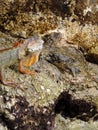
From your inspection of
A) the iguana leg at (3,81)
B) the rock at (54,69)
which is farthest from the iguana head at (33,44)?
the iguana leg at (3,81)

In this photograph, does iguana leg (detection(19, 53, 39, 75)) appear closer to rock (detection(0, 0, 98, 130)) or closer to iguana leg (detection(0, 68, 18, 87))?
rock (detection(0, 0, 98, 130))

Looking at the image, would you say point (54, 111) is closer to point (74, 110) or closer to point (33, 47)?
point (74, 110)

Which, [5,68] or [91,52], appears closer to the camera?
[5,68]

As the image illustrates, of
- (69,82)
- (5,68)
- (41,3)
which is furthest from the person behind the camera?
(41,3)

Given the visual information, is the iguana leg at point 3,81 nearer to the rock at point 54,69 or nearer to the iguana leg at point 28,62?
the rock at point 54,69

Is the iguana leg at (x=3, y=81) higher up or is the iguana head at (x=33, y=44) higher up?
the iguana head at (x=33, y=44)

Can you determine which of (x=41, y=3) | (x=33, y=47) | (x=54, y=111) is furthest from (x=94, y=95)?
(x=41, y=3)

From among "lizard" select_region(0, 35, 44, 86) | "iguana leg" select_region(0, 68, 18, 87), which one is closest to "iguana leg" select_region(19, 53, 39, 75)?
"lizard" select_region(0, 35, 44, 86)

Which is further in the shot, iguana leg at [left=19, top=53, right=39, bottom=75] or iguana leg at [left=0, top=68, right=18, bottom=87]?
iguana leg at [left=19, top=53, right=39, bottom=75]

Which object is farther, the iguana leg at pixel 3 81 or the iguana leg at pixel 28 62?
the iguana leg at pixel 28 62
